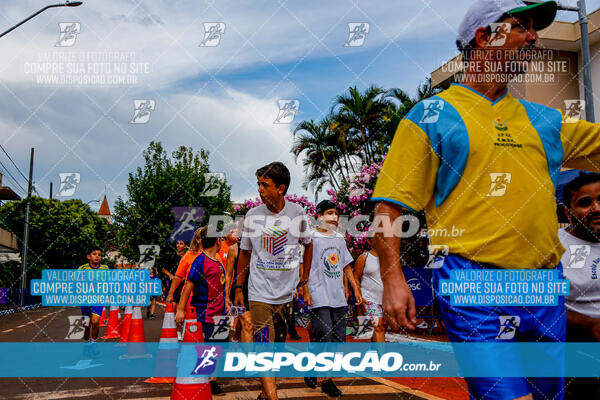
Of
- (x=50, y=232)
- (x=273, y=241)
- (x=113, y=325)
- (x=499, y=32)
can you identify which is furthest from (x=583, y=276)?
(x=50, y=232)

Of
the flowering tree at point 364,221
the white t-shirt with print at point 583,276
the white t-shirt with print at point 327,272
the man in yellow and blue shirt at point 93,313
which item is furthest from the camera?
the flowering tree at point 364,221

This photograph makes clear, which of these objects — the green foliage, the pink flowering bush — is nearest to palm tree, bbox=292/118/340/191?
the green foliage

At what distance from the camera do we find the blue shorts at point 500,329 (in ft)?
6.31

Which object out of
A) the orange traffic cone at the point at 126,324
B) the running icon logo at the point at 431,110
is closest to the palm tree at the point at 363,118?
the orange traffic cone at the point at 126,324

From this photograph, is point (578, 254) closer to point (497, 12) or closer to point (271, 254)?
point (497, 12)

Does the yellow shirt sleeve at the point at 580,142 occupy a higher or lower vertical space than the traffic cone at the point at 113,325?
higher

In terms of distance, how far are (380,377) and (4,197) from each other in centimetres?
6379

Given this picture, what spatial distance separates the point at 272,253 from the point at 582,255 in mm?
2747

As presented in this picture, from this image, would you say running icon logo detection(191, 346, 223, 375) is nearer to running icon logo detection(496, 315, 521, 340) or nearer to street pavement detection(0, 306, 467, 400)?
street pavement detection(0, 306, 467, 400)

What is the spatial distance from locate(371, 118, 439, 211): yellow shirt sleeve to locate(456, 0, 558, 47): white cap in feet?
1.66

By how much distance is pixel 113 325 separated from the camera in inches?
516

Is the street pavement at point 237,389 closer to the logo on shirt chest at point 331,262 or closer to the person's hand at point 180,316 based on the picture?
the person's hand at point 180,316

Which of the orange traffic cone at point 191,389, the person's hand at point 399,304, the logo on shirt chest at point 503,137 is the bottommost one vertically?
the orange traffic cone at point 191,389

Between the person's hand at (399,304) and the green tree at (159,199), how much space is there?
1090 inches
